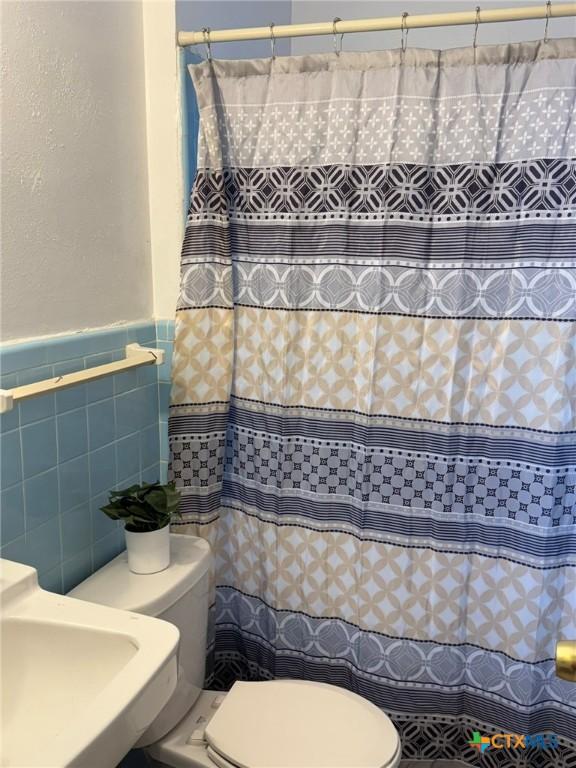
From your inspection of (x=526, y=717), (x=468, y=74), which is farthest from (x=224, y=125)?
(x=526, y=717)

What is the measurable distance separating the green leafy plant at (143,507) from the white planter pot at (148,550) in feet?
0.05

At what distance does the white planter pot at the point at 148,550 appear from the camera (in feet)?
4.82

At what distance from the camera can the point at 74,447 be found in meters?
1.44

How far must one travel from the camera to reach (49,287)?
1358 mm

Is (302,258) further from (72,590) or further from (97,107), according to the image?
(72,590)

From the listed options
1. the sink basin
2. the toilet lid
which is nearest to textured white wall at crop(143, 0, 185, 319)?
the sink basin

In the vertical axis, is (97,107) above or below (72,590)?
above

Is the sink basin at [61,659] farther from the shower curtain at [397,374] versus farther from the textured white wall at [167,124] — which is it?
the textured white wall at [167,124]

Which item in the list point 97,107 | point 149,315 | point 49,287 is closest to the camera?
point 49,287

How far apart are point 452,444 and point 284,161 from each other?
848 millimetres

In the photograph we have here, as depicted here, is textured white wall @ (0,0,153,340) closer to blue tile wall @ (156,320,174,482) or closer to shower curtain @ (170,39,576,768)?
blue tile wall @ (156,320,174,482)

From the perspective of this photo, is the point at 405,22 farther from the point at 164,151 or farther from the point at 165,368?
the point at 165,368

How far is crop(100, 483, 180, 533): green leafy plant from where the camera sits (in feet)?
4.86

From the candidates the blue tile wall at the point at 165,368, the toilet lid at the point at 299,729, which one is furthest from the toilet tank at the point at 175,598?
the blue tile wall at the point at 165,368
